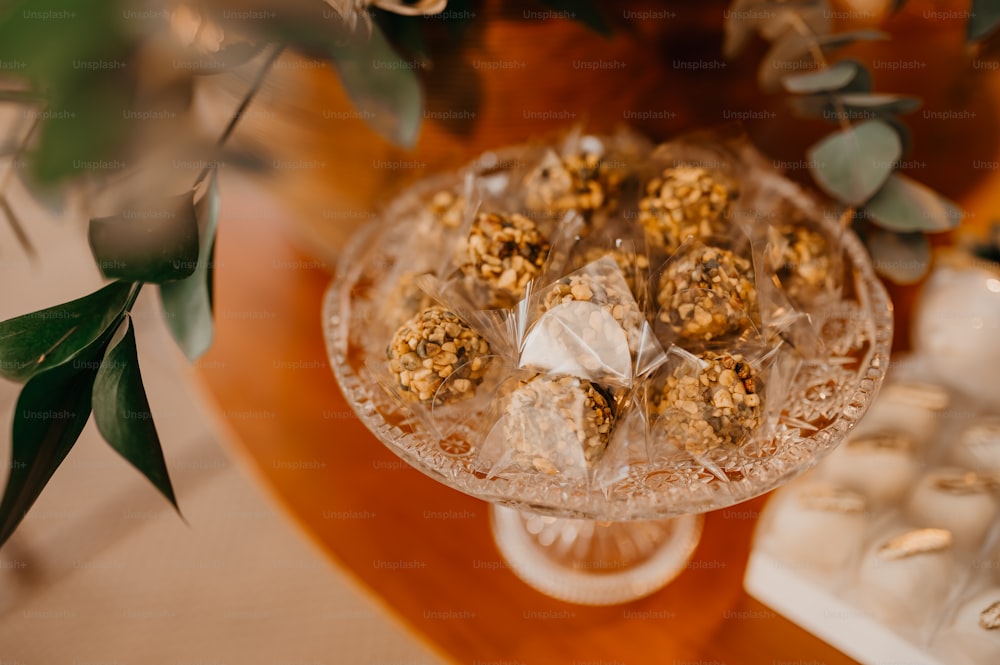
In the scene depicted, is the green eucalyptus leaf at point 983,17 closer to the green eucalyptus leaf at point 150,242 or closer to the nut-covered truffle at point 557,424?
the nut-covered truffle at point 557,424

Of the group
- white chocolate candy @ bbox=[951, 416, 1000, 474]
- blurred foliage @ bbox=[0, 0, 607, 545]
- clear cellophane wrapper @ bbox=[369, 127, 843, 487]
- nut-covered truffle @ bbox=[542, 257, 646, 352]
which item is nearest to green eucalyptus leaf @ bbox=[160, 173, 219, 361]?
blurred foliage @ bbox=[0, 0, 607, 545]

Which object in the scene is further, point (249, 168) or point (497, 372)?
point (249, 168)

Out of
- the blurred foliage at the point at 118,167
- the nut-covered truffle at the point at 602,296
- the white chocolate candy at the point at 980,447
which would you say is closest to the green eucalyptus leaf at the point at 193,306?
the blurred foliage at the point at 118,167

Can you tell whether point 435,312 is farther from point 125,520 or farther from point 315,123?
point 125,520

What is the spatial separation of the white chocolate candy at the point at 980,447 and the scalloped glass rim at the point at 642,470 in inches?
7.1

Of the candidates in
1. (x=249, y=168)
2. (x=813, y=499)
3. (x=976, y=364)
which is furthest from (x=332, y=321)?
(x=976, y=364)

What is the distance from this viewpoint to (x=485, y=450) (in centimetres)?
47

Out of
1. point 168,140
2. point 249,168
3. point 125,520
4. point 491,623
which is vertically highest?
point 168,140

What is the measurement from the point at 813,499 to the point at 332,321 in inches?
17.1

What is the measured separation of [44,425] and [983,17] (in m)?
0.78

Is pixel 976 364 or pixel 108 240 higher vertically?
pixel 108 240

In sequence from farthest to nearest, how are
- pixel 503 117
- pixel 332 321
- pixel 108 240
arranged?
pixel 503 117
pixel 332 321
pixel 108 240

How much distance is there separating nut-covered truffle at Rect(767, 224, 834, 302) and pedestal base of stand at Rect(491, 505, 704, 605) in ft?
0.88

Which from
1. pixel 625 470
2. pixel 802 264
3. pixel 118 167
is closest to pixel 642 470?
pixel 625 470
